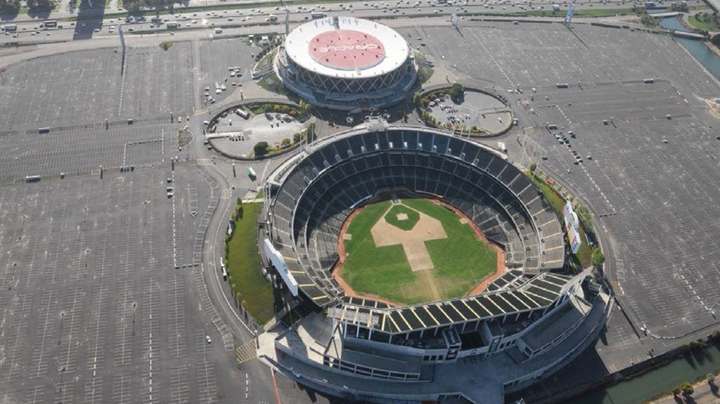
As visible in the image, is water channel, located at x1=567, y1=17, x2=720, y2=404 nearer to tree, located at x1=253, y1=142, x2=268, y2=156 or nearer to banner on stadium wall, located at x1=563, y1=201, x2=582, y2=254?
banner on stadium wall, located at x1=563, y1=201, x2=582, y2=254

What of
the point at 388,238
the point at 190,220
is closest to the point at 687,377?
the point at 388,238

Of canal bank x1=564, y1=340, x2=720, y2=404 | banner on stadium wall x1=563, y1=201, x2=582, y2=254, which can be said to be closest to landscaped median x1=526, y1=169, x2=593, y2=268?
banner on stadium wall x1=563, y1=201, x2=582, y2=254

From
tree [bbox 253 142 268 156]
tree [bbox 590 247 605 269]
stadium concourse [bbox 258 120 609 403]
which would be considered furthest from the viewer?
tree [bbox 253 142 268 156]

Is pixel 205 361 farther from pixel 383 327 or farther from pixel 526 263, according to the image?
pixel 526 263

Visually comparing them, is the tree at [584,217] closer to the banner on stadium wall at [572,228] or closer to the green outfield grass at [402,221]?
the banner on stadium wall at [572,228]

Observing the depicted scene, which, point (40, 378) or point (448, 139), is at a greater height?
point (448, 139)

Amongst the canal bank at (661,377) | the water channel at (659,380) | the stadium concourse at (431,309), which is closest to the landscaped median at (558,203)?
the stadium concourse at (431,309)
